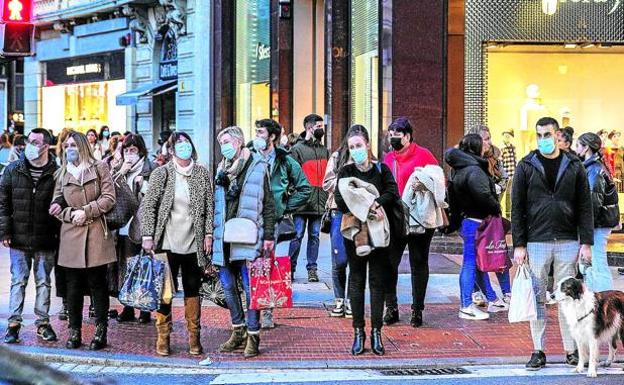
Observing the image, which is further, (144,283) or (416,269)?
(416,269)

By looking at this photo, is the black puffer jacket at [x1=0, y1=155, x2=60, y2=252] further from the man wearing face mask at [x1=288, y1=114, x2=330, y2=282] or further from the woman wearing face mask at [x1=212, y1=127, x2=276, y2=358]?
the man wearing face mask at [x1=288, y1=114, x2=330, y2=282]

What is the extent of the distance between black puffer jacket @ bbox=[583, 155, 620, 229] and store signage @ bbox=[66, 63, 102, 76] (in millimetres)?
26224

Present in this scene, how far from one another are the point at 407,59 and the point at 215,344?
7733 mm

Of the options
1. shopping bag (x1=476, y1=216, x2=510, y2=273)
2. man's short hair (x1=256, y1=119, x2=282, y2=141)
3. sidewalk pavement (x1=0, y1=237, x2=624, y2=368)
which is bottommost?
sidewalk pavement (x1=0, y1=237, x2=624, y2=368)

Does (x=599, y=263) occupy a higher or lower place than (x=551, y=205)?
lower

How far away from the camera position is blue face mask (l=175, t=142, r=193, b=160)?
888 cm

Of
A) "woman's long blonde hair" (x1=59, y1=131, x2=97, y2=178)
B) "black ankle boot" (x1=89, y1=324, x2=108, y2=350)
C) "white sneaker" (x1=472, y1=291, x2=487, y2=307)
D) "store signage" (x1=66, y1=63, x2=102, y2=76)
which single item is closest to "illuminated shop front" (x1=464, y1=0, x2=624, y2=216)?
"white sneaker" (x1=472, y1=291, x2=487, y2=307)

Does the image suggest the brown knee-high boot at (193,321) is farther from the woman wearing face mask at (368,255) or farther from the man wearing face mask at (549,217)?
the man wearing face mask at (549,217)

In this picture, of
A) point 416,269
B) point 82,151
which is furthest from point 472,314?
point 82,151

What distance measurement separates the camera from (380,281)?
888cm

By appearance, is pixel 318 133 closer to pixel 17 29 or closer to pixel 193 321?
pixel 193 321

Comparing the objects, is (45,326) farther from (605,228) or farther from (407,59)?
(407,59)

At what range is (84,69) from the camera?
35469mm

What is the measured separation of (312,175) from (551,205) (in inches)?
189
